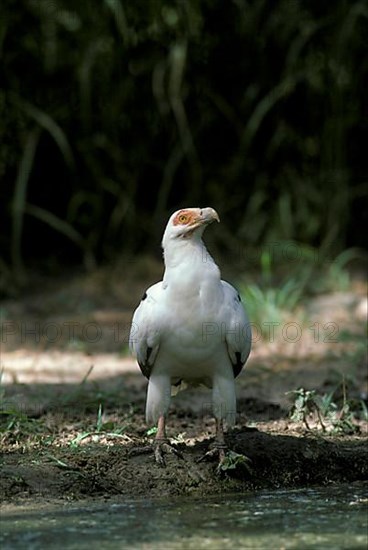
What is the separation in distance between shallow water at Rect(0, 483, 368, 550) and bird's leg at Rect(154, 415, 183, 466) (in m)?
0.37

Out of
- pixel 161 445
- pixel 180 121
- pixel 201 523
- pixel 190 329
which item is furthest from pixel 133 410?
pixel 180 121

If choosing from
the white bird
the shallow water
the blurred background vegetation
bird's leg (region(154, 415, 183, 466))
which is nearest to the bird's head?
the white bird

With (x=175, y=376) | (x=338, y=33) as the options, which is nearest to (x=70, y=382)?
(x=175, y=376)

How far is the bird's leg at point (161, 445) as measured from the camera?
233 inches

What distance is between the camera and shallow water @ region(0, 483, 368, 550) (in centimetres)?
455

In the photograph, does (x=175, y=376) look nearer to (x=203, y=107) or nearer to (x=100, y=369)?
(x=100, y=369)

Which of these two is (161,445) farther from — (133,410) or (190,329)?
(133,410)

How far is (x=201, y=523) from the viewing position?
194 inches

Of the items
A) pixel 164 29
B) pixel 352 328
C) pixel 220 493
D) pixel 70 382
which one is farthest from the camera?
pixel 164 29

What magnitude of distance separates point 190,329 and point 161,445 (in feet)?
2.17

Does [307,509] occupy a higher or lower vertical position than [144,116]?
lower

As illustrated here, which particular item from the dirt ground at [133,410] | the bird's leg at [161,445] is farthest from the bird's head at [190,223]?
the dirt ground at [133,410]

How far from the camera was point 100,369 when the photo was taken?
28.4 ft

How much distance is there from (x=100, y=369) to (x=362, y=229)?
4394 millimetres
